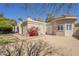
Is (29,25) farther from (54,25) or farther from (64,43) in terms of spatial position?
(64,43)

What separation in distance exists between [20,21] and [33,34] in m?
0.20

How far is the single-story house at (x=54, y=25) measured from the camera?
250 centimetres

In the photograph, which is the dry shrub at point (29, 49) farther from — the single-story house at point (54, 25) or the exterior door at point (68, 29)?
the exterior door at point (68, 29)

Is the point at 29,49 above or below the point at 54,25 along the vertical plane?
below

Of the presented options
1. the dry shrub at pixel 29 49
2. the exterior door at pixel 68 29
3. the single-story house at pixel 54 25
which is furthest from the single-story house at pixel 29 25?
the exterior door at pixel 68 29

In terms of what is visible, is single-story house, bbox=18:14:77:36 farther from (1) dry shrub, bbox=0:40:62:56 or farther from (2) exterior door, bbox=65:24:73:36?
(1) dry shrub, bbox=0:40:62:56

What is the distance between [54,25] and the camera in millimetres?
2535

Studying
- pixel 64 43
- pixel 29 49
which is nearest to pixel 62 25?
pixel 64 43

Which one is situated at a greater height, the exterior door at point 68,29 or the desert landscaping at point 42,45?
the exterior door at point 68,29

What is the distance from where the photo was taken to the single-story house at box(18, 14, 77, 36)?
2496mm

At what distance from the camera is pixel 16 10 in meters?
2.50

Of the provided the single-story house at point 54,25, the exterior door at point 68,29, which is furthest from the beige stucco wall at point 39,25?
the exterior door at point 68,29

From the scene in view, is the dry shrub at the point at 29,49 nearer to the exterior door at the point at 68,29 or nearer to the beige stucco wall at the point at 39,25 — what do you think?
the beige stucco wall at the point at 39,25

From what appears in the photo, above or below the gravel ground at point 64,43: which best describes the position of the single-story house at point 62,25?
above
